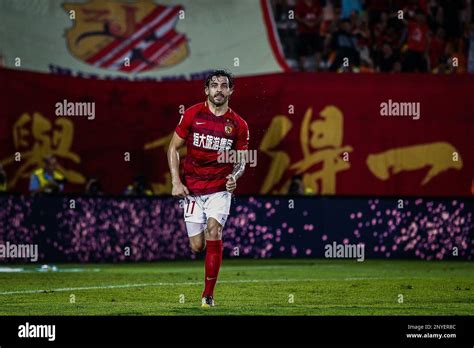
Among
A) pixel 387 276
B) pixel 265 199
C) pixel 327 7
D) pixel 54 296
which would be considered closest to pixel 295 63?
pixel 327 7

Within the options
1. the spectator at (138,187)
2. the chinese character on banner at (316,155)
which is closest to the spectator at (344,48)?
the chinese character on banner at (316,155)

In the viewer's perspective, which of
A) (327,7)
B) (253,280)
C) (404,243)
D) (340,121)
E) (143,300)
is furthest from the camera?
(327,7)

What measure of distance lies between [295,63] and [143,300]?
37.9 feet

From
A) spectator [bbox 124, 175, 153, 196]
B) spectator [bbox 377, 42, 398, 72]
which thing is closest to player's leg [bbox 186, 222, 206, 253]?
spectator [bbox 124, 175, 153, 196]

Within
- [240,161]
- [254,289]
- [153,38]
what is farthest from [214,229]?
[153,38]

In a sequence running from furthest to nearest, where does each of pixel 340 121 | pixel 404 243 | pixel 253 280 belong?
pixel 340 121 < pixel 404 243 < pixel 253 280

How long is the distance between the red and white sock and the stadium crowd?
11.7 metres

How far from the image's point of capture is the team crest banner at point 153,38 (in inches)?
925

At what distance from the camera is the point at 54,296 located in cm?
1421

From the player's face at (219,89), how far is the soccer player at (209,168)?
2cm

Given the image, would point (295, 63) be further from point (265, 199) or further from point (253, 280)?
point (253, 280)

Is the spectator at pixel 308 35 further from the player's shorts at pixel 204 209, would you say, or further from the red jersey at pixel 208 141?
the player's shorts at pixel 204 209

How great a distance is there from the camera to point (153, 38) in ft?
79.3
